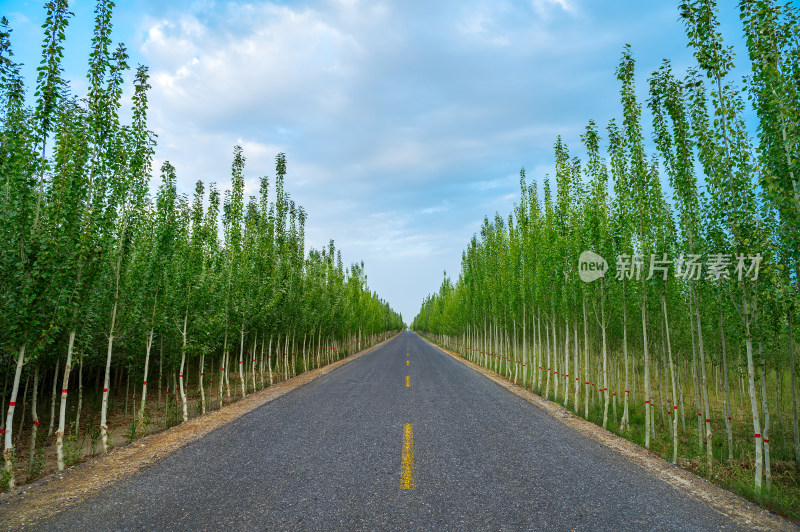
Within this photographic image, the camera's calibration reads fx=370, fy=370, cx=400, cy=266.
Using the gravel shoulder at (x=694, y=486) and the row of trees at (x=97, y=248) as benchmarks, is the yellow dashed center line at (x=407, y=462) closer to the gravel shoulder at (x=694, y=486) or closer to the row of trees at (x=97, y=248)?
the gravel shoulder at (x=694, y=486)

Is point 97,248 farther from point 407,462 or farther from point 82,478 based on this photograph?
point 407,462

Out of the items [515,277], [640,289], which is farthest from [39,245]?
[515,277]

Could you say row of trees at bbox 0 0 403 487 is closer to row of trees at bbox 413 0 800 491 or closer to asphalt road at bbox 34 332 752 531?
asphalt road at bbox 34 332 752 531

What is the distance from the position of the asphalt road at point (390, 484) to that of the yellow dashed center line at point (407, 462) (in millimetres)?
33

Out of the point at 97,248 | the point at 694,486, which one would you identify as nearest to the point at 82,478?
the point at 97,248

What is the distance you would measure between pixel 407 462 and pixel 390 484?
1.00 m

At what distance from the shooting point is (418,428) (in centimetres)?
875

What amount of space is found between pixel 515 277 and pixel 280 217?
13.3 meters

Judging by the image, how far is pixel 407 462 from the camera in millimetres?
6418

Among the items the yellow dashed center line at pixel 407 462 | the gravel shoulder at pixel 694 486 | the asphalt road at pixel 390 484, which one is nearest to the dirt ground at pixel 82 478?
the asphalt road at pixel 390 484

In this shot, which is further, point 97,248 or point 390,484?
point 97,248

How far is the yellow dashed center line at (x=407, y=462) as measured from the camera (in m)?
5.50

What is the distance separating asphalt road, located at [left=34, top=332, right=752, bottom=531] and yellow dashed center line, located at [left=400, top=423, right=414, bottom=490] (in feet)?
0.11

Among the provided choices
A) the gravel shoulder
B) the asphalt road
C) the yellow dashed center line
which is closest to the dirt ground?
the asphalt road
